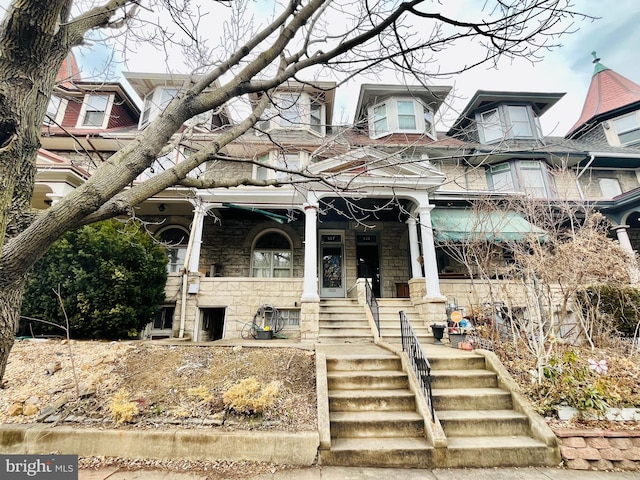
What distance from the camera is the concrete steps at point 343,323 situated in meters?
7.76

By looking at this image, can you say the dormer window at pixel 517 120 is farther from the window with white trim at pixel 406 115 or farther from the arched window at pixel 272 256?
the arched window at pixel 272 256

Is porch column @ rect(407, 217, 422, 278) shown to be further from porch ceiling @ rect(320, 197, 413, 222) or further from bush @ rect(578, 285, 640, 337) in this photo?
bush @ rect(578, 285, 640, 337)

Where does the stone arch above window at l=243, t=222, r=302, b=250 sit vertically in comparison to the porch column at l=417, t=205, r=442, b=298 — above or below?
above

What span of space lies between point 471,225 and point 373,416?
7.48m

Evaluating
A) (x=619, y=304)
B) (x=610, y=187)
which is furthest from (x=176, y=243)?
(x=610, y=187)

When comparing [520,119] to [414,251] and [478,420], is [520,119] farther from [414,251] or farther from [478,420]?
[478,420]

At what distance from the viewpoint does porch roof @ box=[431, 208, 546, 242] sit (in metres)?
8.30

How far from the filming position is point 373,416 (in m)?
4.08

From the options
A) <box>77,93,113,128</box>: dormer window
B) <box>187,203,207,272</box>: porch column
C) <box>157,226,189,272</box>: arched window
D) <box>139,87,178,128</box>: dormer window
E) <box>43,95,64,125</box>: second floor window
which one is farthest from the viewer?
<box>77,93,113,128</box>: dormer window

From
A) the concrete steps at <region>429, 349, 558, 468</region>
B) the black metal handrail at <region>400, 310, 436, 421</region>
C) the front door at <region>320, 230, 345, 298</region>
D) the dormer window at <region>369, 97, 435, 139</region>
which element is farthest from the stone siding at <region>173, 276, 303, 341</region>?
the dormer window at <region>369, 97, 435, 139</region>

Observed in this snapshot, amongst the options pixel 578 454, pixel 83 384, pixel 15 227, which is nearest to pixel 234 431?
pixel 83 384

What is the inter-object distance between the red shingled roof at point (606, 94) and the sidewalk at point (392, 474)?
16.3m

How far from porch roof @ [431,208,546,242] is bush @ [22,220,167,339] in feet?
25.8

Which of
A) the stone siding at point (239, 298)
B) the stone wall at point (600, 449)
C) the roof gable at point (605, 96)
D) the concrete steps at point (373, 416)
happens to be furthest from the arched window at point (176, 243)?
the roof gable at point (605, 96)
